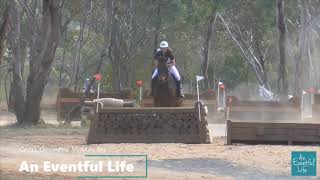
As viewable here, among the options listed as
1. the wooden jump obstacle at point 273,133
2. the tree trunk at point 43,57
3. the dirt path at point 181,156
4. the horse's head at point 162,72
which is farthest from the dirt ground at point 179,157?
the tree trunk at point 43,57

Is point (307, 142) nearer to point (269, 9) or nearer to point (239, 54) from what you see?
point (269, 9)

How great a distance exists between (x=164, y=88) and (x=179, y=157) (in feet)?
14.3

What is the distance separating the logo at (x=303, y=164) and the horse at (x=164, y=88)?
5.56 meters

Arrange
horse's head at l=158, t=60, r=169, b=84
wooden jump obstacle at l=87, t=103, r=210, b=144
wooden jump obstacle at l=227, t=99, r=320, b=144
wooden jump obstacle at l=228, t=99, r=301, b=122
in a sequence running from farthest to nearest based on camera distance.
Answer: wooden jump obstacle at l=228, t=99, r=301, b=122 < horse's head at l=158, t=60, r=169, b=84 < wooden jump obstacle at l=87, t=103, r=210, b=144 < wooden jump obstacle at l=227, t=99, r=320, b=144

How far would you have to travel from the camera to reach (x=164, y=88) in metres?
18.2

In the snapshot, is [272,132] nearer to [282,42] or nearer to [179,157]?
[179,157]

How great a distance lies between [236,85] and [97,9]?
79.0ft

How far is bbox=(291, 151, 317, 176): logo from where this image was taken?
480 inches

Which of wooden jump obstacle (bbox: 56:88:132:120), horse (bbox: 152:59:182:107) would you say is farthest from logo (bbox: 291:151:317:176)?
wooden jump obstacle (bbox: 56:88:132:120)

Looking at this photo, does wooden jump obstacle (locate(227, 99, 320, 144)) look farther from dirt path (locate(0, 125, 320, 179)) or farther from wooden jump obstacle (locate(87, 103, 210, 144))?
wooden jump obstacle (locate(87, 103, 210, 144))

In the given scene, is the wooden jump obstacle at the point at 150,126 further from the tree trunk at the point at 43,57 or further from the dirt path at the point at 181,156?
the tree trunk at the point at 43,57

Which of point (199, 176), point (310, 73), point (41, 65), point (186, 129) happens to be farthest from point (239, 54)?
point (199, 176)

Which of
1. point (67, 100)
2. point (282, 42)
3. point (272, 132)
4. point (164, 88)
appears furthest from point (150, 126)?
point (67, 100)

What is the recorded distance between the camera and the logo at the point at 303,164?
1218 cm
